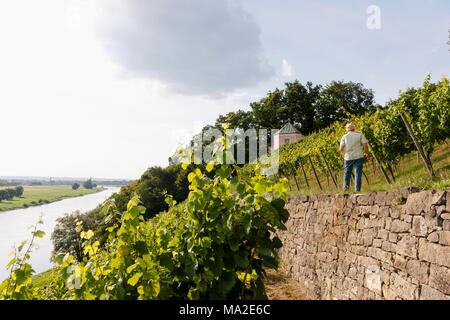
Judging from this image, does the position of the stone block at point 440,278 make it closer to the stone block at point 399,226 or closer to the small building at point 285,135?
the stone block at point 399,226

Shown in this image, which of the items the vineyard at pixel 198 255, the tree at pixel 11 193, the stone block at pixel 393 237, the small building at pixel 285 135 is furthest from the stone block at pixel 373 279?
the tree at pixel 11 193

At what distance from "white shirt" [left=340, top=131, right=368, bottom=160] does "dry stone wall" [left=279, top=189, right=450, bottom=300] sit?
145 centimetres

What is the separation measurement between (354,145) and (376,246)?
3760 mm

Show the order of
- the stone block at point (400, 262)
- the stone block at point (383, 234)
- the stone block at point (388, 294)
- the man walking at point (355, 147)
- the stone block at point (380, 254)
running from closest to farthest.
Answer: the stone block at point (400, 262), the stone block at point (388, 294), the stone block at point (380, 254), the stone block at point (383, 234), the man walking at point (355, 147)

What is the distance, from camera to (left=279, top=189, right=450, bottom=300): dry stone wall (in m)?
4.37

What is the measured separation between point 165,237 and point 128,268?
54 cm

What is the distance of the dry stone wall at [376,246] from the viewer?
437 centimetres

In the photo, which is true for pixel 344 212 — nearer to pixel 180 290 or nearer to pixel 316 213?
pixel 316 213

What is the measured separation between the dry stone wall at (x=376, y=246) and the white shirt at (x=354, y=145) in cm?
145

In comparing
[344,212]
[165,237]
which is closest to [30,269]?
[165,237]

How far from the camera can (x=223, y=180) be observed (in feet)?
8.99

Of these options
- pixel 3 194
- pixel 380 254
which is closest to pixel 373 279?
pixel 380 254

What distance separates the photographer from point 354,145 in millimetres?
A: 9031

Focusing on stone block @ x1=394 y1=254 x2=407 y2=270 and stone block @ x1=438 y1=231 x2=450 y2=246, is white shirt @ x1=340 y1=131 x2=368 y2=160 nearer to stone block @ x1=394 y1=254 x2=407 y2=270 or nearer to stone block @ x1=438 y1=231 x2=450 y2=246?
stone block @ x1=394 y1=254 x2=407 y2=270
